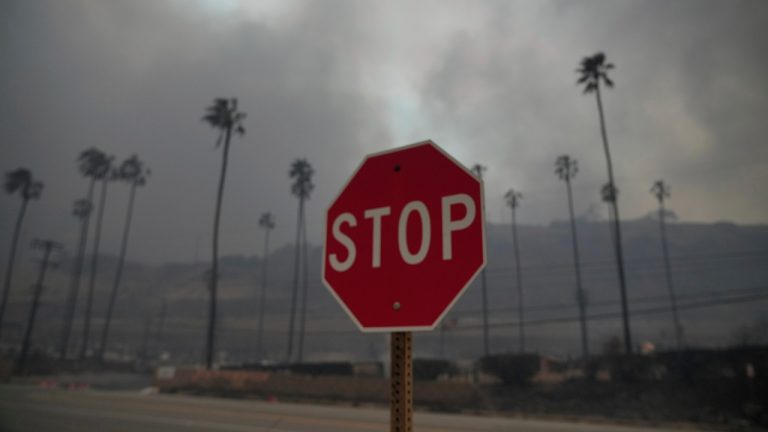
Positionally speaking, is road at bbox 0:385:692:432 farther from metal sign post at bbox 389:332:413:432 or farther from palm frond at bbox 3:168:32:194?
palm frond at bbox 3:168:32:194

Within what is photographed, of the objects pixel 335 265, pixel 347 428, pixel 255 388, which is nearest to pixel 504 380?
pixel 255 388

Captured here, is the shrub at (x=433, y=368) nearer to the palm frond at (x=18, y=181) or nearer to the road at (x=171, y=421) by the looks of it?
the road at (x=171, y=421)

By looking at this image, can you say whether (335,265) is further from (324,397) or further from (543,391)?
(543,391)

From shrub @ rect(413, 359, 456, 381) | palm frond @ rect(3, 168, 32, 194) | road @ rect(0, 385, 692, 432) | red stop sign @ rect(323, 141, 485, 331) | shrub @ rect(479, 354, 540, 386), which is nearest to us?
red stop sign @ rect(323, 141, 485, 331)

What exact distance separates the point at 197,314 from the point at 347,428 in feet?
633

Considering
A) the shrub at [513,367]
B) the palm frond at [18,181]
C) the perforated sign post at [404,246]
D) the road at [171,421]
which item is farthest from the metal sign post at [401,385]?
Answer: the palm frond at [18,181]

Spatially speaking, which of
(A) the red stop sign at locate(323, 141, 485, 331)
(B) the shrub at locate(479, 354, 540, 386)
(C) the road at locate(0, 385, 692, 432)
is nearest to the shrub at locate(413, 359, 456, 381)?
(B) the shrub at locate(479, 354, 540, 386)

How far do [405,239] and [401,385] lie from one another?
59cm

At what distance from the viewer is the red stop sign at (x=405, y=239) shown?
2.01 m

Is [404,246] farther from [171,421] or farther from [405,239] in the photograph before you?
[171,421]

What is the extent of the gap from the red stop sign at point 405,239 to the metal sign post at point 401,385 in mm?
91

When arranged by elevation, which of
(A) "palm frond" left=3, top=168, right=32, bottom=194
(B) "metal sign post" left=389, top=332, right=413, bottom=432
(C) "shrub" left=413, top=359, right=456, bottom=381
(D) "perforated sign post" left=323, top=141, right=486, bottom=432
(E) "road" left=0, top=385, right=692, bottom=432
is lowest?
(E) "road" left=0, top=385, right=692, bottom=432

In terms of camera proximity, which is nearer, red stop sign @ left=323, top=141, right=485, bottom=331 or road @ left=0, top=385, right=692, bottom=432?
red stop sign @ left=323, top=141, right=485, bottom=331

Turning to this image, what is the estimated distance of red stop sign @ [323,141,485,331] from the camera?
6.61 feet
